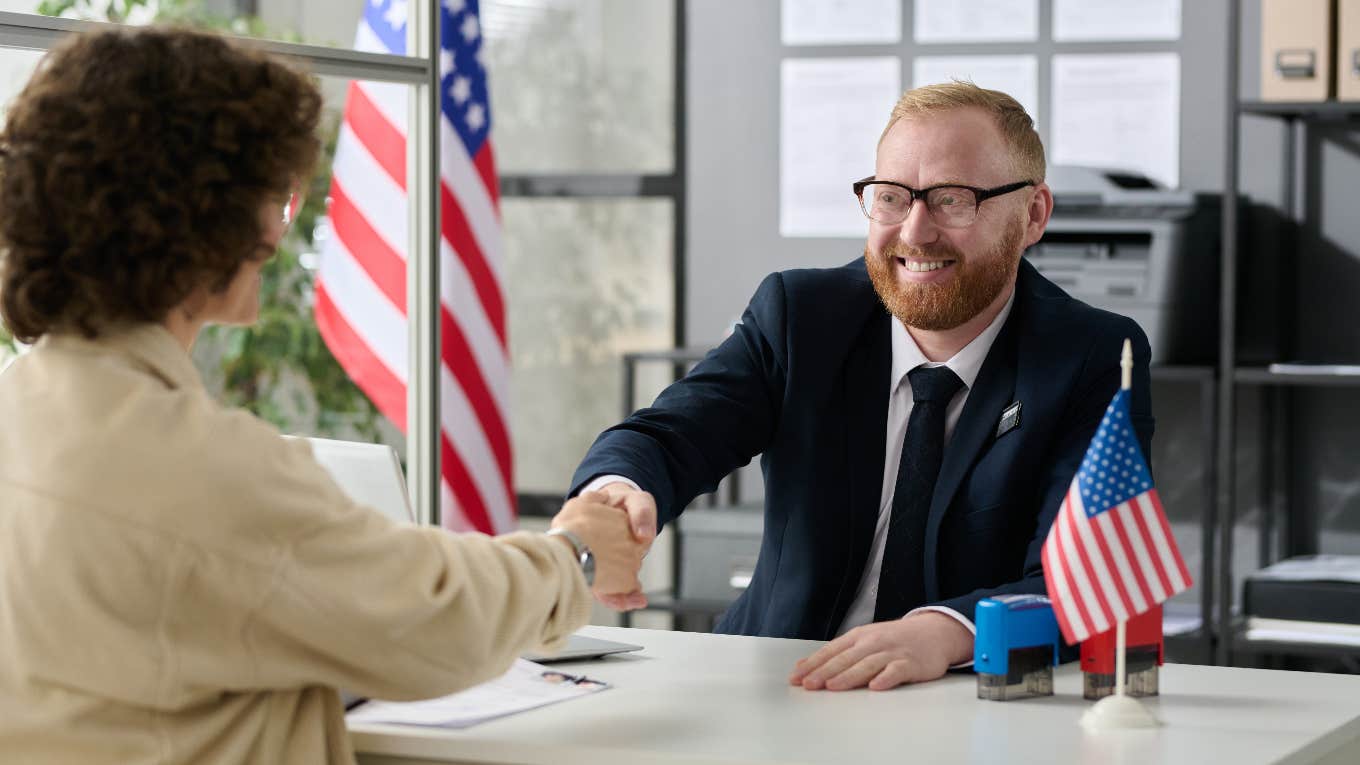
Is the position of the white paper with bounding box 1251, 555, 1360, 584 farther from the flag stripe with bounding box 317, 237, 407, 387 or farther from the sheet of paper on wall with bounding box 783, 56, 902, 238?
Answer: the flag stripe with bounding box 317, 237, 407, 387

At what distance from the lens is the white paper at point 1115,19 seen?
416 centimetres

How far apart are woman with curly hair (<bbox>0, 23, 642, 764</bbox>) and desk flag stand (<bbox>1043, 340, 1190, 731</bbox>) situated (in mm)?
610

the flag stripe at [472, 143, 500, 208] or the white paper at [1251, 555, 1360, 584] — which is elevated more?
the flag stripe at [472, 143, 500, 208]

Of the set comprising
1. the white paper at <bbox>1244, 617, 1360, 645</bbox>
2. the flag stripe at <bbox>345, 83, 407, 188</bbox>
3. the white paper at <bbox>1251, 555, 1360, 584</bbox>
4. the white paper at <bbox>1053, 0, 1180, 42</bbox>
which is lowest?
the white paper at <bbox>1244, 617, 1360, 645</bbox>

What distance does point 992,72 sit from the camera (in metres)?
4.37

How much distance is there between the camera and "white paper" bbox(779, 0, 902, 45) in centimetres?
446

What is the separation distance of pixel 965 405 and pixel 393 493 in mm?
798

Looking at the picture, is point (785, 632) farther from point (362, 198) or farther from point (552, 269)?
point (552, 269)

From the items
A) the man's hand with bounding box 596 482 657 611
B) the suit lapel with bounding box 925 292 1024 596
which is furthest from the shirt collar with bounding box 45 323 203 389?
the suit lapel with bounding box 925 292 1024 596

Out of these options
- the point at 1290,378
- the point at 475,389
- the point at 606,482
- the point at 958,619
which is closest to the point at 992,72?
the point at 1290,378

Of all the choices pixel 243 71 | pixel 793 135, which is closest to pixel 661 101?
pixel 793 135

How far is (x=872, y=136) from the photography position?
14.8ft

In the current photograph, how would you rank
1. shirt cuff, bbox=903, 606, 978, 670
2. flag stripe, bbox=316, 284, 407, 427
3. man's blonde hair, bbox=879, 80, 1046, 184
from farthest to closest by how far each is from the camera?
1. flag stripe, bbox=316, 284, 407, 427
2. man's blonde hair, bbox=879, 80, 1046, 184
3. shirt cuff, bbox=903, 606, 978, 670

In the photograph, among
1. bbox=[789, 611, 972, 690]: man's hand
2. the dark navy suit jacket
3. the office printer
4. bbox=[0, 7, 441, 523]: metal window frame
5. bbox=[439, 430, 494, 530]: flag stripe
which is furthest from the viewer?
bbox=[439, 430, 494, 530]: flag stripe
